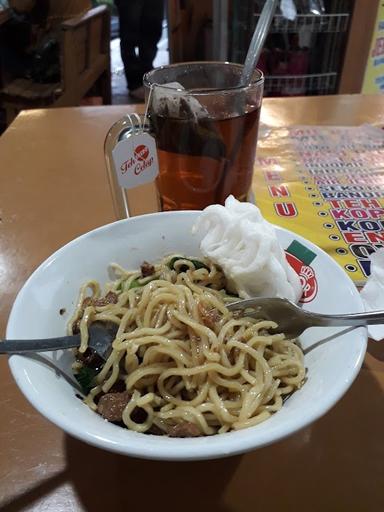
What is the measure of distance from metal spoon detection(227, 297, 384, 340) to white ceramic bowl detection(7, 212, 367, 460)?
13mm

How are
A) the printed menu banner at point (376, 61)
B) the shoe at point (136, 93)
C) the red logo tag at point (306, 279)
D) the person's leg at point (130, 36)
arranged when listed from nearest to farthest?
the red logo tag at point (306, 279)
the printed menu banner at point (376, 61)
the person's leg at point (130, 36)
the shoe at point (136, 93)

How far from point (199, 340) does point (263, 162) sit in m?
0.75

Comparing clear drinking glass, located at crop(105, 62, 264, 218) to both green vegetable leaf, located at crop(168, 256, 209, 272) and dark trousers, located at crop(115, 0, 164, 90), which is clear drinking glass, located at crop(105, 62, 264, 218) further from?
dark trousers, located at crop(115, 0, 164, 90)

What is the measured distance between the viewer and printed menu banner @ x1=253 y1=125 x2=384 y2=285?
922 millimetres

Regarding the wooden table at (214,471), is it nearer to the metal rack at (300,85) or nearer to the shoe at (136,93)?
the metal rack at (300,85)

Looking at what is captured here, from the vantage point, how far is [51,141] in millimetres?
1393

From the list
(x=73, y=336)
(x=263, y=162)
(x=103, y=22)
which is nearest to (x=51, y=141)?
(x=263, y=162)

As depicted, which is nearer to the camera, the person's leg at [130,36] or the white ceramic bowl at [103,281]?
the white ceramic bowl at [103,281]

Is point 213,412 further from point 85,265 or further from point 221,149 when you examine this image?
point 221,149

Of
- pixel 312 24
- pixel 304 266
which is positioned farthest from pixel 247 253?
pixel 312 24

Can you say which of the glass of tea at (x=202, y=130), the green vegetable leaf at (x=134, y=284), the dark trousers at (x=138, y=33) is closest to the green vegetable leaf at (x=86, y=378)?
the green vegetable leaf at (x=134, y=284)

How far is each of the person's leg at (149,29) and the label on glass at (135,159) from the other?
351 cm

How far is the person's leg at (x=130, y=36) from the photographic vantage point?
3816mm

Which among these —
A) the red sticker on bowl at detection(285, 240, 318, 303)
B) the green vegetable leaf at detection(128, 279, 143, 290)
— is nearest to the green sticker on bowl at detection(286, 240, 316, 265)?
the red sticker on bowl at detection(285, 240, 318, 303)
